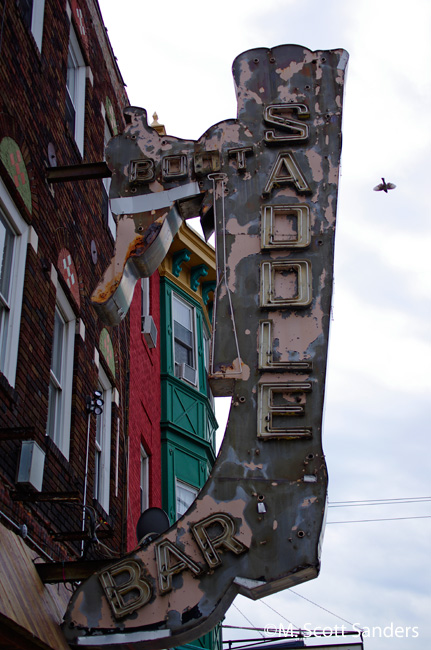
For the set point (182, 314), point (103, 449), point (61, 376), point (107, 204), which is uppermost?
point (182, 314)

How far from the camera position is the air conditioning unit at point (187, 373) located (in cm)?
1625

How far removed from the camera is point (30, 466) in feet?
23.0

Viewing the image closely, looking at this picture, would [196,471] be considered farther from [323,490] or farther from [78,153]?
[323,490]

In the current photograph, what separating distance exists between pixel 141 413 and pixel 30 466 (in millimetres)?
6844

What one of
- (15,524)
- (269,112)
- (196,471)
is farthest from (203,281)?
(15,524)

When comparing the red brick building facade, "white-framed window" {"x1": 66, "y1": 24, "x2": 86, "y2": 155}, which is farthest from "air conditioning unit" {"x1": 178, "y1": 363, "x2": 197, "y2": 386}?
"white-framed window" {"x1": 66, "y1": 24, "x2": 86, "y2": 155}

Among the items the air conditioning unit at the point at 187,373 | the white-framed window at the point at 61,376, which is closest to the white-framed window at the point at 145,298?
the air conditioning unit at the point at 187,373

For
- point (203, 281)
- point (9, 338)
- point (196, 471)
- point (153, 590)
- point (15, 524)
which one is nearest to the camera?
point (153, 590)

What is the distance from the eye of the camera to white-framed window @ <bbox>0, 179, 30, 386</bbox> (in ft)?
24.6

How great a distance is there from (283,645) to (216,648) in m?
1.82

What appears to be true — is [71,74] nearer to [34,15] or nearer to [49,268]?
[34,15]

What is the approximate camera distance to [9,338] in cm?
759

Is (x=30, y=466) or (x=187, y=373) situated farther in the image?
(x=187, y=373)

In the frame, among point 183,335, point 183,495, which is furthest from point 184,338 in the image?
point 183,495
